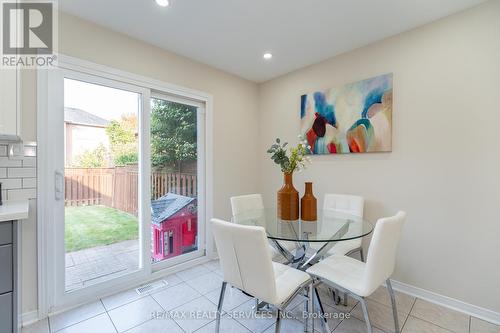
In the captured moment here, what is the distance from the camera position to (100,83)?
2168 millimetres

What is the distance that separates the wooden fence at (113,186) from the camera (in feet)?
6.87

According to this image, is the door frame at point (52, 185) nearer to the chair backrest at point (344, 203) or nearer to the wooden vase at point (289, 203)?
the wooden vase at point (289, 203)

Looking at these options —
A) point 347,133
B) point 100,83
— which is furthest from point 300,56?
point 100,83

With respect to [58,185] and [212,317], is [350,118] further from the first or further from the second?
[58,185]

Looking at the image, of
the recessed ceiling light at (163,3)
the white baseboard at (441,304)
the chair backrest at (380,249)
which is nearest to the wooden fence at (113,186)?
the white baseboard at (441,304)

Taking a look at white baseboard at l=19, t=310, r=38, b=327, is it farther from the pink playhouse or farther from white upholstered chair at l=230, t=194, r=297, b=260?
white upholstered chair at l=230, t=194, r=297, b=260

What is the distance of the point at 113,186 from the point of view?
2.36m

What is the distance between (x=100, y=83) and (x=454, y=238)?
356 centimetres

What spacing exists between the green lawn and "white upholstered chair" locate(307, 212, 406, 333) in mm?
1962

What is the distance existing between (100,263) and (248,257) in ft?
6.03

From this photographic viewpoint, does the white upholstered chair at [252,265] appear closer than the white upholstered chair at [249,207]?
Yes

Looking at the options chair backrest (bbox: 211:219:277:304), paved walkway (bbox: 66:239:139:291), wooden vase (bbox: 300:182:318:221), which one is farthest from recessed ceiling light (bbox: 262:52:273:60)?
paved walkway (bbox: 66:239:139:291)

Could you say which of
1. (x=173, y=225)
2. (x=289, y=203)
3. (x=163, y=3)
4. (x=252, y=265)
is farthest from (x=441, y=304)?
(x=163, y=3)

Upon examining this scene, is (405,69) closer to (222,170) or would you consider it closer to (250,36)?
(250,36)
